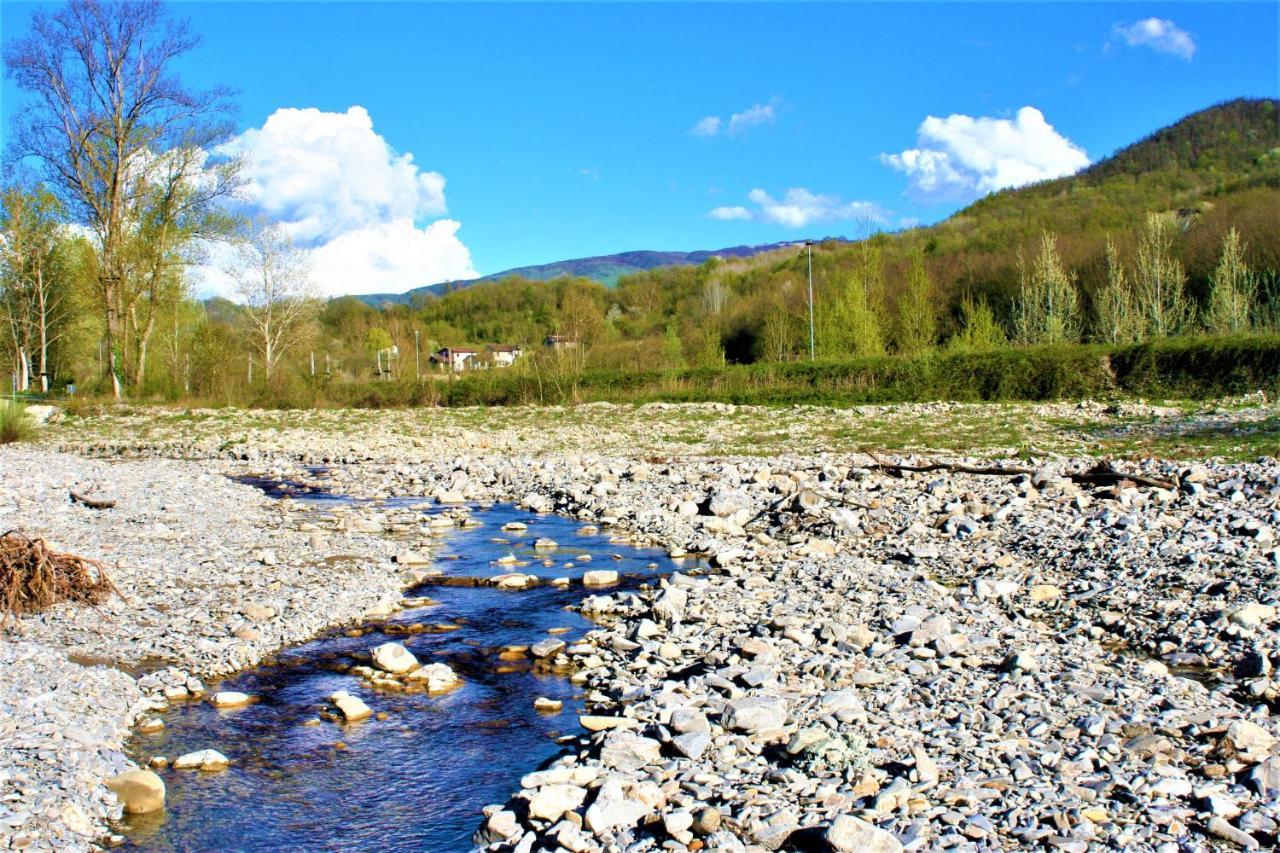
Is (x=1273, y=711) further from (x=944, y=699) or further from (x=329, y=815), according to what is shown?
(x=329, y=815)

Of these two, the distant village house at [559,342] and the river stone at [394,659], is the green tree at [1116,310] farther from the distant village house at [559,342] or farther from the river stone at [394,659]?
the river stone at [394,659]

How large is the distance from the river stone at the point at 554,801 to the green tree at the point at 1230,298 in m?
32.7

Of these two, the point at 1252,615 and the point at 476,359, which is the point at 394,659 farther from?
the point at 476,359

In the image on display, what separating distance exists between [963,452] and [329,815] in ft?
42.3

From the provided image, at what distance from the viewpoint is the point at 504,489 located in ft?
46.9

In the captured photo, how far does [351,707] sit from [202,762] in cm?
88

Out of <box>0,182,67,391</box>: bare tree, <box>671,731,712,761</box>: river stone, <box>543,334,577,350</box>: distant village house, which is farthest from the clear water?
<box>0,182,67,391</box>: bare tree

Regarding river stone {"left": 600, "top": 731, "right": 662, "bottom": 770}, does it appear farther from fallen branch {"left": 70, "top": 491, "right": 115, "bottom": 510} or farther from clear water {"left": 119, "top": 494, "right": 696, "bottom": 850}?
fallen branch {"left": 70, "top": 491, "right": 115, "bottom": 510}

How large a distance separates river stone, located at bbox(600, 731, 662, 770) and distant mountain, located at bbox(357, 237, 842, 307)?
71.9 metres

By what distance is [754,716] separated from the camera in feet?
15.3

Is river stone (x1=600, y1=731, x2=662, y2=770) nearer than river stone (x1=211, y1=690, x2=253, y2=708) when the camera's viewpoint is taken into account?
Yes

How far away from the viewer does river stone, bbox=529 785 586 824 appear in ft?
12.6

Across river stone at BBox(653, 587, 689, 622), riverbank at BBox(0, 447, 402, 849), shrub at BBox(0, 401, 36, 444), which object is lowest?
river stone at BBox(653, 587, 689, 622)

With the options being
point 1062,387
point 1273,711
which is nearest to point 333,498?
point 1273,711
